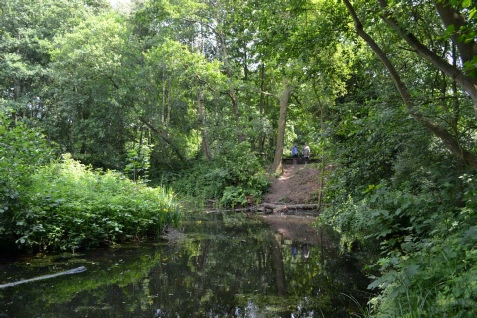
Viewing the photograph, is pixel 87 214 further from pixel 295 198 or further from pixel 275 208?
pixel 295 198

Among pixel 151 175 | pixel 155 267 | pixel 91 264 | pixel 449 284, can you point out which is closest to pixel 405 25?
pixel 449 284

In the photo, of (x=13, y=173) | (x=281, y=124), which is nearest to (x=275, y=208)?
(x=281, y=124)

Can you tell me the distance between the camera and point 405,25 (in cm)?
529

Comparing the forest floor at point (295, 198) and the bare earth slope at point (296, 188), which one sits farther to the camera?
the bare earth slope at point (296, 188)

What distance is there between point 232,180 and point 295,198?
388 cm

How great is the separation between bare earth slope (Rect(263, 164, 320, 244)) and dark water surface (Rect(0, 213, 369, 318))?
1899mm

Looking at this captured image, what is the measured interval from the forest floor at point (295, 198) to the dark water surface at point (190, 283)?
193 cm

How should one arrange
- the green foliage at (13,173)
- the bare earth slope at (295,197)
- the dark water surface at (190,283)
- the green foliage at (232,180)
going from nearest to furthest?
1. the dark water surface at (190,283)
2. the green foliage at (13,173)
3. the bare earth slope at (295,197)
4. the green foliage at (232,180)

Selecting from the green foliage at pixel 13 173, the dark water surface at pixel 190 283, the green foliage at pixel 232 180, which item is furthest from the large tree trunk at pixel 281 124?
the green foliage at pixel 13 173

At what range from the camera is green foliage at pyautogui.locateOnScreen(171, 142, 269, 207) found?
1778 cm

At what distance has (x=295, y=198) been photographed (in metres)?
16.6

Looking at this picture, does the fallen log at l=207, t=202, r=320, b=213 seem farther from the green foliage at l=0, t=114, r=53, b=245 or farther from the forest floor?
the green foliage at l=0, t=114, r=53, b=245

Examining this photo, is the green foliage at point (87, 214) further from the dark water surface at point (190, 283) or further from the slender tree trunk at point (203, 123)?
the slender tree trunk at point (203, 123)

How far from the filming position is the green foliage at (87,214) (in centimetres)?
647
